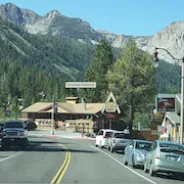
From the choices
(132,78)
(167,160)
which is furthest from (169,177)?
(132,78)

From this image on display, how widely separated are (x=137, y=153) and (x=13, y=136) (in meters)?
14.2

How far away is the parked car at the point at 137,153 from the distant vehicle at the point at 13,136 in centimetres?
1218

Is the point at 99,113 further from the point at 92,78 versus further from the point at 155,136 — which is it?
the point at 155,136

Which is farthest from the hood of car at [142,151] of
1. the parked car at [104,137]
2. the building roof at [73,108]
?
the building roof at [73,108]

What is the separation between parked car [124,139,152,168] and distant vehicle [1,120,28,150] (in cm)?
1218

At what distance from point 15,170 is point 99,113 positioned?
66.4m

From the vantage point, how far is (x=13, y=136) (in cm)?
3634

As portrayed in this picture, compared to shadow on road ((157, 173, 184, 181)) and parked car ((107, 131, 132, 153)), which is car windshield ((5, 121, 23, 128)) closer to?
parked car ((107, 131, 132, 153))

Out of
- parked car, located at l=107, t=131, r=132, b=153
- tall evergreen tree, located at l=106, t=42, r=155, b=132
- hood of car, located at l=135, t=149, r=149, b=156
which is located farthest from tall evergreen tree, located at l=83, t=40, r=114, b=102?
hood of car, located at l=135, t=149, r=149, b=156

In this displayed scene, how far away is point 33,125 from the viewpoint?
86.8 m

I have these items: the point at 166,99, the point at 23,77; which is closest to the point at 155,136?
the point at 166,99

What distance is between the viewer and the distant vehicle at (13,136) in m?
36.3

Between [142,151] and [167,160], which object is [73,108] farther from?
[167,160]

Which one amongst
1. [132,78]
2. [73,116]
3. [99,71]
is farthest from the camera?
[73,116]
